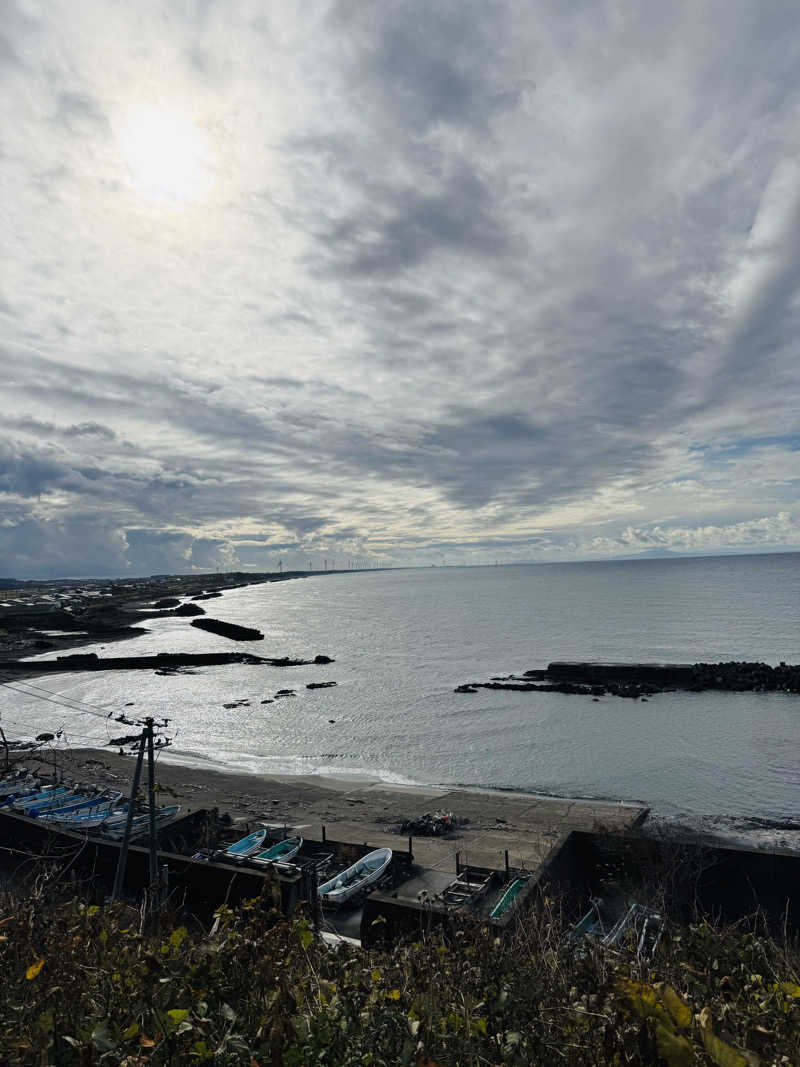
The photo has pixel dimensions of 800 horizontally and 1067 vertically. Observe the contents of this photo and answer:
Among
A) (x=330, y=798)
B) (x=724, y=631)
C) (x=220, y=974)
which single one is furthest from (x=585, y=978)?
(x=724, y=631)

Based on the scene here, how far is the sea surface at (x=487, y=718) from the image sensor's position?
35.4 meters

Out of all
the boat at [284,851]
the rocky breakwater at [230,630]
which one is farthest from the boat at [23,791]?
the rocky breakwater at [230,630]

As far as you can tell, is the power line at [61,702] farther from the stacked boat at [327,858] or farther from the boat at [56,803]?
the stacked boat at [327,858]

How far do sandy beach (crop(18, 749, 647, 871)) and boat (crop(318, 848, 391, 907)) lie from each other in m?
2.65

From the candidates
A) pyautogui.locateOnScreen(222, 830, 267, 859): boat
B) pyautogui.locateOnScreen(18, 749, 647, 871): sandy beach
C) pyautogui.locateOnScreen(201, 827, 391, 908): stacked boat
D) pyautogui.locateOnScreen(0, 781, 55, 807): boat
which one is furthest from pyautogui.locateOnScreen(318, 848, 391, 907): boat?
pyautogui.locateOnScreen(0, 781, 55, 807): boat

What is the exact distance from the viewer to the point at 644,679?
6244 cm

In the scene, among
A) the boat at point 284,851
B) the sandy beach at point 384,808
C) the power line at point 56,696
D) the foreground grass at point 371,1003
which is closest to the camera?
the foreground grass at point 371,1003

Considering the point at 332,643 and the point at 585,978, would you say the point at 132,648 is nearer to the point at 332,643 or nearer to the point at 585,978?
the point at 332,643

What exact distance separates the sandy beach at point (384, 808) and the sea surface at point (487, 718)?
2.41m

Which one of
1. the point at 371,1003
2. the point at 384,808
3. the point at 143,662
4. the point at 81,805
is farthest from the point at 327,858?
the point at 143,662

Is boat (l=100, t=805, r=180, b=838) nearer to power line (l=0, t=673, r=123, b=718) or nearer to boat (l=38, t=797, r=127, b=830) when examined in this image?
boat (l=38, t=797, r=127, b=830)

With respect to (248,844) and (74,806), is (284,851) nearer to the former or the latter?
(248,844)

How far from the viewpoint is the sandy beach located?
2555 centimetres

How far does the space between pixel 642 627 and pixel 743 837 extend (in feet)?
254
